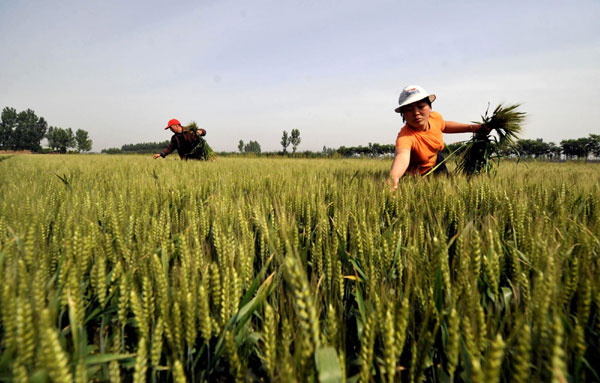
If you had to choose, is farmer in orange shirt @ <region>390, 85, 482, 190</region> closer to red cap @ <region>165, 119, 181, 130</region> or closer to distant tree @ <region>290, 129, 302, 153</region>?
red cap @ <region>165, 119, 181, 130</region>

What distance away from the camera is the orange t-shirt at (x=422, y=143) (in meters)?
2.78

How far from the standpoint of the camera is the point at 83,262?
0.71m

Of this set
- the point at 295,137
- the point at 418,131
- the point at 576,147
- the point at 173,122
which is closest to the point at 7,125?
the point at 295,137

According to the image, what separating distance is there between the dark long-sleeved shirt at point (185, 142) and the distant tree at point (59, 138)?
90.5 m

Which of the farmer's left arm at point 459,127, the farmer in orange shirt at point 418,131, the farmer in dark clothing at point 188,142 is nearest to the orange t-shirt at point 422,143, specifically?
the farmer in orange shirt at point 418,131

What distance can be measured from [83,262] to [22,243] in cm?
19

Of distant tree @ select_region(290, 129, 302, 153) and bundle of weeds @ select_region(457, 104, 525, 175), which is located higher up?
distant tree @ select_region(290, 129, 302, 153)

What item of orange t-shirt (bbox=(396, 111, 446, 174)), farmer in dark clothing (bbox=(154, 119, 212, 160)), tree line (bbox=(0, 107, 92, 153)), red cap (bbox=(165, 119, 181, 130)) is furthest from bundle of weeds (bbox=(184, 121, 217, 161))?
tree line (bbox=(0, 107, 92, 153))

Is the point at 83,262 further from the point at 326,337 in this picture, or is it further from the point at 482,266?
the point at 482,266

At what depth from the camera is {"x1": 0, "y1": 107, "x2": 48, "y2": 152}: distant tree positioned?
71.2m

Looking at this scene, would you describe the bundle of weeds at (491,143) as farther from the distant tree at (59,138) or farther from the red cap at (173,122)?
the distant tree at (59,138)

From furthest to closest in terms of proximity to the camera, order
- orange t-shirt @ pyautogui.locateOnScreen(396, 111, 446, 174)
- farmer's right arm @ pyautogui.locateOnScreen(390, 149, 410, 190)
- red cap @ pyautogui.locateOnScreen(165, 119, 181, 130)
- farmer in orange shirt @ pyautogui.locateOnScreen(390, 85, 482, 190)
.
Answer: red cap @ pyautogui.locateOnScreen(165, 119, 181, 130) < orange t-shirt @ pyautogui.locateOnScreen(396, 111, 446, 174) < farmer in orange shirt @ pyautogui.locateOnScreen(390, 85, 482, 190) < farmer's right arm @ pyautogui.locateOnScreen(390, 149, 410, 190)

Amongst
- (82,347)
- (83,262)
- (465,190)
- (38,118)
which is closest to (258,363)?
(82,347)

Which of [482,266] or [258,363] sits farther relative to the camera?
→ [482,266]
